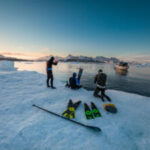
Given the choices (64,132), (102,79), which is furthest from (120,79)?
(64,132)

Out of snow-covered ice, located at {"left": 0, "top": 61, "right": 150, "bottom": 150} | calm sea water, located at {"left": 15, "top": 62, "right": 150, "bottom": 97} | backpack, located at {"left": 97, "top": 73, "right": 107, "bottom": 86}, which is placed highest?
backpack, located at {"left": 97, "top": 73, "right": 107, "bottom": 86}

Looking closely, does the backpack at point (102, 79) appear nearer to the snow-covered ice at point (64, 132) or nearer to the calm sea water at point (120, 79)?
the snow-covered ice at point (64, 132)

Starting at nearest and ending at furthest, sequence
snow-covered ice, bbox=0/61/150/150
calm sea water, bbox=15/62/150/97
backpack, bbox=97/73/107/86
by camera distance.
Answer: snow-covered ice, bbox=0/61/150/150 < backpack, bbox=97/73/107/86 < calm sea water, bbox=15/62/150/97

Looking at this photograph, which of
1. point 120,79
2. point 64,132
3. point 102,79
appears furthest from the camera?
point 120,79

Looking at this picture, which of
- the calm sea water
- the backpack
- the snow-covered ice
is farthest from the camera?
the calm sea water

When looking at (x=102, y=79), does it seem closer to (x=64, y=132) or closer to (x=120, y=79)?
(x=64, y=132)

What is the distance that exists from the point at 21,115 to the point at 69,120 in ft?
7.06

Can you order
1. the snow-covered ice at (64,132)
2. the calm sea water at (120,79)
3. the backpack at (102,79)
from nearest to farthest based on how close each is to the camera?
1. the snow-covered ice at (64,132)
2. the backpack at (102,79)
3. the calm sea water at (120,79)

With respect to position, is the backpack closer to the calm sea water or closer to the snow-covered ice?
the snow-covered ice

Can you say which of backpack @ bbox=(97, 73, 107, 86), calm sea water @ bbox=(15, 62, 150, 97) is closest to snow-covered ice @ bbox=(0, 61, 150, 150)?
backpack @ bbox=(97, 73, 107, 86)

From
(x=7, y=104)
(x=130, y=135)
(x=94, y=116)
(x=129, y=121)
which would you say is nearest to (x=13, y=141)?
(x=7, y=104)

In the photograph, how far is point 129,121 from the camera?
3367 mm

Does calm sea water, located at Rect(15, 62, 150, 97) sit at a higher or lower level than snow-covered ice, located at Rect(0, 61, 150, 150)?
lower

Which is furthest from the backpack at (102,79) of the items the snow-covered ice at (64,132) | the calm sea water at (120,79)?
the calm sea water at (120,79)
